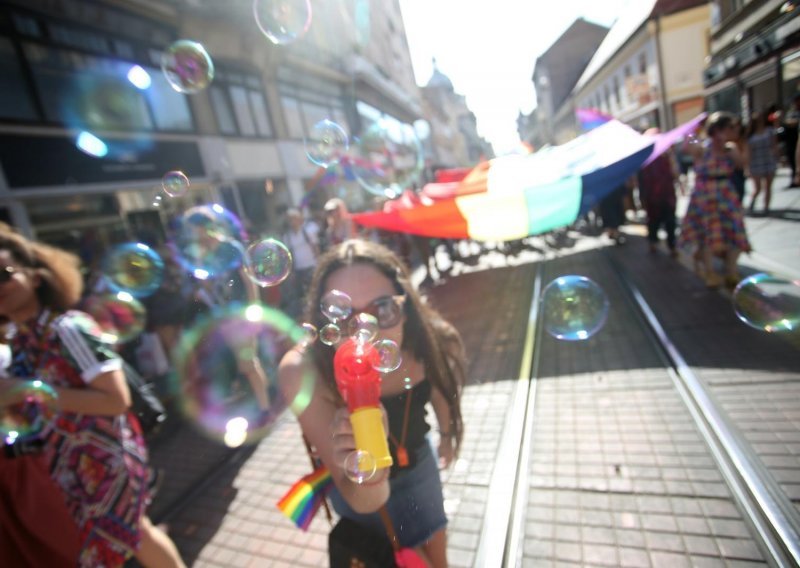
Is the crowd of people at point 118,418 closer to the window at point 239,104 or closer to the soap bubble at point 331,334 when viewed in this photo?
the soap bubble at point 331,334

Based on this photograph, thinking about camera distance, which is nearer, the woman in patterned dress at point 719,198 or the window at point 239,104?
the woman in patterned dress at point 719,198

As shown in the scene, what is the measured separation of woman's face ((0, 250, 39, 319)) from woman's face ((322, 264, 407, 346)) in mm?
1279

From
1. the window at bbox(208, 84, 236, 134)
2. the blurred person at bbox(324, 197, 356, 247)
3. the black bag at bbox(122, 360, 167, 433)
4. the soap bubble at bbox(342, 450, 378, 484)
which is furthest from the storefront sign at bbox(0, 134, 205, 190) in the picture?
the soap bubble at bbox(342, 450, 378, 484)

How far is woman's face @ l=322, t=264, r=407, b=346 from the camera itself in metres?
1.76

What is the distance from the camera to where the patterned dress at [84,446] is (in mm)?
1791

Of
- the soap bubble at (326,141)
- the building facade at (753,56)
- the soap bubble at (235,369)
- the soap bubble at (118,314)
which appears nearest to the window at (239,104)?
the soap bubble at (235,369)

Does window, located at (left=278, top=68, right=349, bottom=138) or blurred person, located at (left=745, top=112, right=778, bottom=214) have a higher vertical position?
window, located at (left=278, top=68, right=349, bottom=138)

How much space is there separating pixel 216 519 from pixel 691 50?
30335mm

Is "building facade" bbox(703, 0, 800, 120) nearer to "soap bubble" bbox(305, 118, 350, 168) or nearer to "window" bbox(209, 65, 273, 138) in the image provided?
"soap bubble" bbox(305, 118, 350, 168)

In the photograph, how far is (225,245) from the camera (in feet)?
10.6

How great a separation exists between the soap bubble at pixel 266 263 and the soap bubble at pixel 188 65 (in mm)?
1775

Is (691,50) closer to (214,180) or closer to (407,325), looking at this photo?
(214,180)

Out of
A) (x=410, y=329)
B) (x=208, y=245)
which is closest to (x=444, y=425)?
(x=410, y=329)

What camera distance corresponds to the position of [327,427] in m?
1.57
